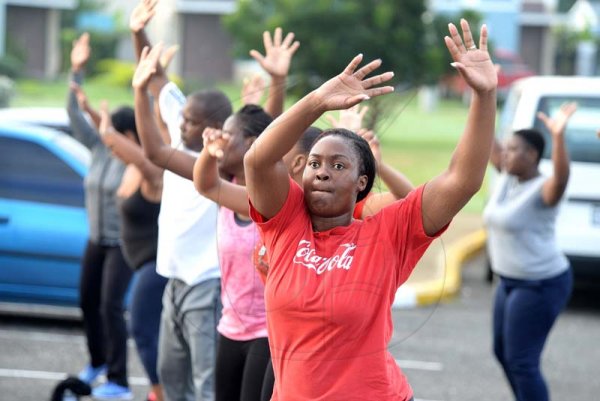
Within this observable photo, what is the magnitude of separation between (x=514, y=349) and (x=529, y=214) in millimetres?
760

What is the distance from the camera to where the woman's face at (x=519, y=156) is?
6.27 meters

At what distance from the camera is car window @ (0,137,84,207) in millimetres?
8688

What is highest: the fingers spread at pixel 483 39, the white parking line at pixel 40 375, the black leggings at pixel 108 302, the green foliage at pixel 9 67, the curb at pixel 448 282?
the fingers spread at pixel 483 39

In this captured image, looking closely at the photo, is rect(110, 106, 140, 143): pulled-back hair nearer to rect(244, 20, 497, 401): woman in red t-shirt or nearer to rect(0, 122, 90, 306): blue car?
rect(0, 122, 90, 306): blue car

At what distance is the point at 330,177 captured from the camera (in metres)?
3.47

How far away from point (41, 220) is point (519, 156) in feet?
12.7

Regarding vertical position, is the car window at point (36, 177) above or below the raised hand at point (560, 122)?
below

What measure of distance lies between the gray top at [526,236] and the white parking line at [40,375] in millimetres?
2535

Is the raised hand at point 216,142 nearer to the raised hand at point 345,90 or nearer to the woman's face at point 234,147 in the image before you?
the woman's face at point 234,147

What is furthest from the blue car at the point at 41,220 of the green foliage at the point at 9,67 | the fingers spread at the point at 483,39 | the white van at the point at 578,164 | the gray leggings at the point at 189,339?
the green foliage at the point at 9,67

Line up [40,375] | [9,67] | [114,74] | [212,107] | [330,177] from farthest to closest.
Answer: [114,74] < [9,67] < [40,375] < [212,107] < [330,177]

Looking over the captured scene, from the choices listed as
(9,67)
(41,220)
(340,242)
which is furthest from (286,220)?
(9,67)

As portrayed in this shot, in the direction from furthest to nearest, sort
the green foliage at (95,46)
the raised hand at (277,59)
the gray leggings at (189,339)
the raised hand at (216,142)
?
1. the green foliage at (95,46)
2. the raised hand at (277,59)
3. the gray leggings at (189,339)
4. the raised hand at (216,142)

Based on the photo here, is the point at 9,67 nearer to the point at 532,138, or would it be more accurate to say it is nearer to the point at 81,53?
the point at 81,53
